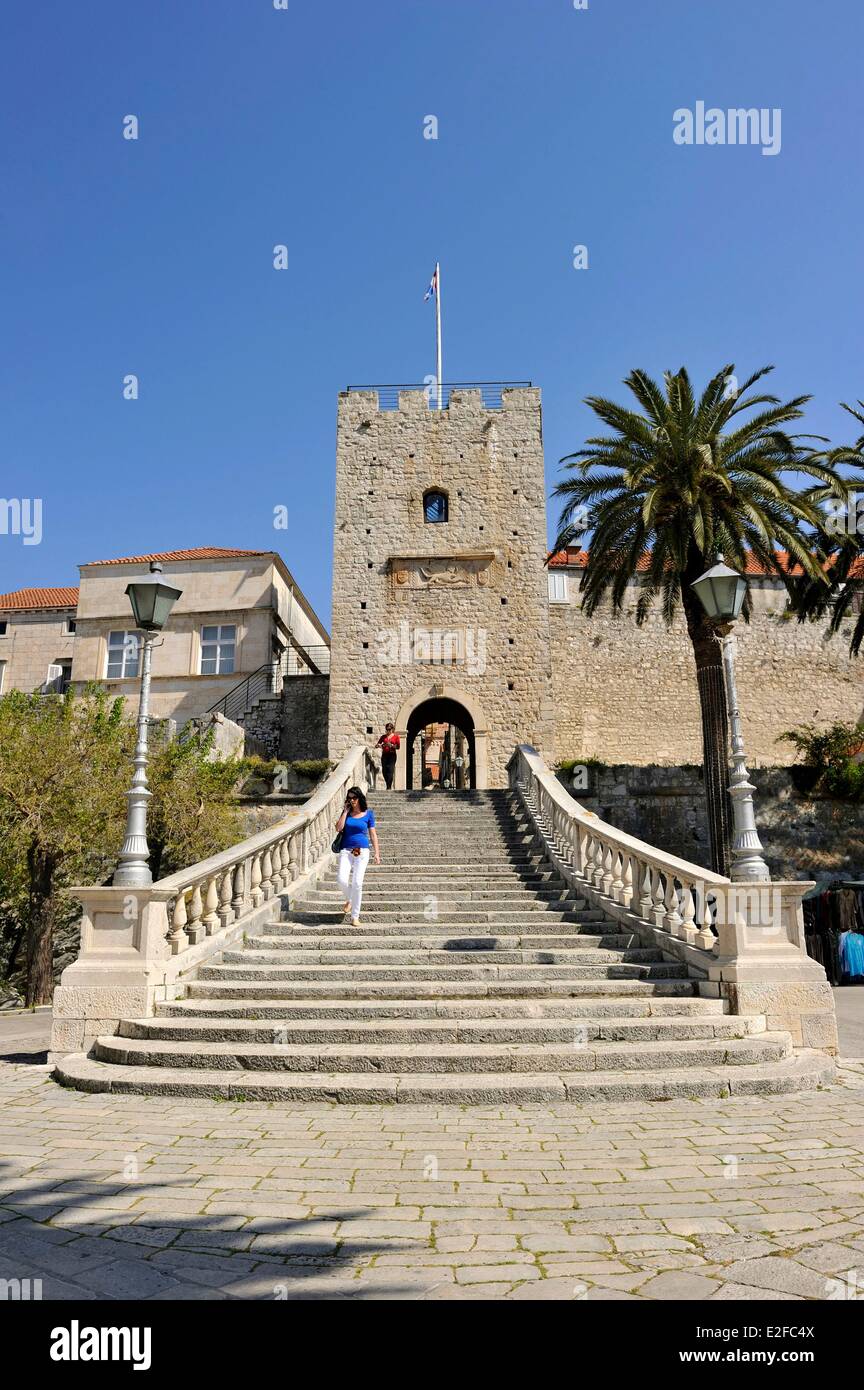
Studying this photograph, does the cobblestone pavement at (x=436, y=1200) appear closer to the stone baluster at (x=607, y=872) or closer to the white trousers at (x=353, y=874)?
the white trousers at (x=353, y=874)

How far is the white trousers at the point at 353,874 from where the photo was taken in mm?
9594

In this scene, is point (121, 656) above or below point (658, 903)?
above

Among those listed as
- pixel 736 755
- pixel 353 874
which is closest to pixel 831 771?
pixel 736 755

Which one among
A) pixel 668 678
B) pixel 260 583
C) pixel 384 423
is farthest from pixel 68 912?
pixel 668 678

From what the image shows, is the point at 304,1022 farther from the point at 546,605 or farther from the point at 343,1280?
the point at 546,605

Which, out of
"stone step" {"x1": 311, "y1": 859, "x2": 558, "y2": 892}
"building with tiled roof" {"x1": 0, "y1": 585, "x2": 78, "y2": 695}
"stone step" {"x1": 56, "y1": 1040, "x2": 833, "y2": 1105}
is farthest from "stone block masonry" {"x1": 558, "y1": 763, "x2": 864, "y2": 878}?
"building with tiled roof" {"x1": 0, "y1": 585, "x2": 78, "y2": 695}

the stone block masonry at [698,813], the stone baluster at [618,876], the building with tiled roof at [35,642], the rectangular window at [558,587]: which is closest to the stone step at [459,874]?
the stone baluster at [618,876]

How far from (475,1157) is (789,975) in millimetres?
3797

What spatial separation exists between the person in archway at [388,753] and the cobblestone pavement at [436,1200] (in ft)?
44.9

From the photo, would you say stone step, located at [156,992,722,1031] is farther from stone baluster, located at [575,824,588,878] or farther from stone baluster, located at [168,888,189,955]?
stone baluster, located at [575,824,588,878]

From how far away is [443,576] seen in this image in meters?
24.2

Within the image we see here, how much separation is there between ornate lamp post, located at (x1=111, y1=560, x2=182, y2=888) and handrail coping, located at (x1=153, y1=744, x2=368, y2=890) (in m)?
0.25

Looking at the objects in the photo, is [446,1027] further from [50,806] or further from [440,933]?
[50,806]

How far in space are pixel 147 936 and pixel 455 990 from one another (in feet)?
8.99
